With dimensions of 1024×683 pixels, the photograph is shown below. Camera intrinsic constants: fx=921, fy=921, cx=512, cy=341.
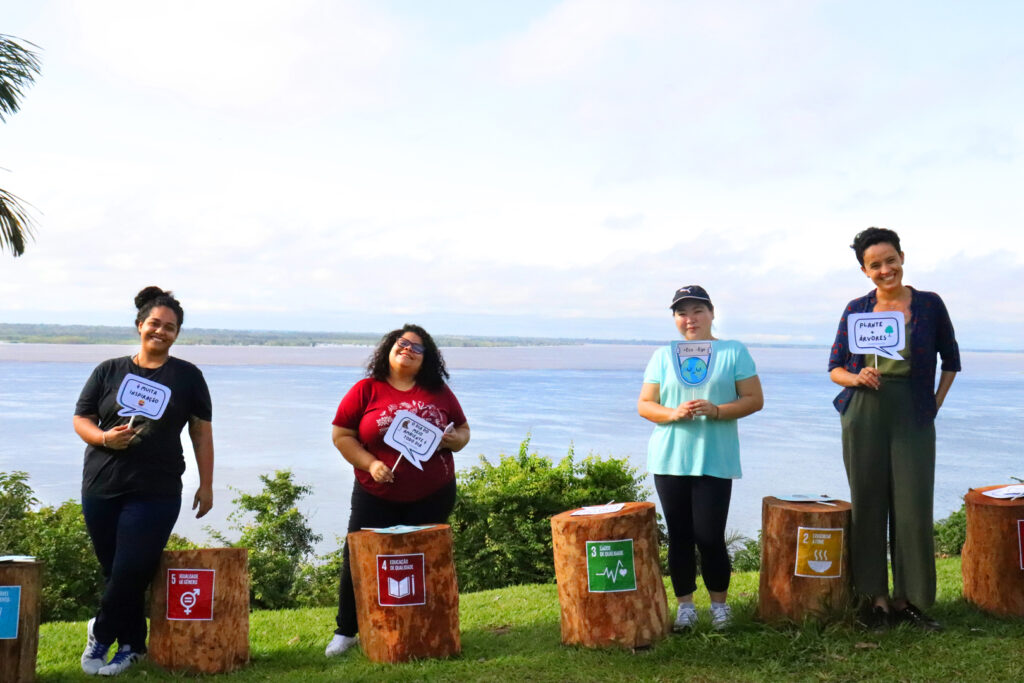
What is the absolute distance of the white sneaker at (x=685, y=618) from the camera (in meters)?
5.39

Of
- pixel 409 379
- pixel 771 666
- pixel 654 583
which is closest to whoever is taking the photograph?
pixel 771 666

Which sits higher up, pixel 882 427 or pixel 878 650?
pixel 882 427

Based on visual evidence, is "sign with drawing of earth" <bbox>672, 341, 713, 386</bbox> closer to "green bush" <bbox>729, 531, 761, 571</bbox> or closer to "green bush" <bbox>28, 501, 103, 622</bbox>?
"green bush" <bbox>729, 531, 761, 571</bbox>

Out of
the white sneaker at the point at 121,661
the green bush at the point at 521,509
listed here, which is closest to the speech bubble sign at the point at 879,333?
the green bush at the point at 521,509

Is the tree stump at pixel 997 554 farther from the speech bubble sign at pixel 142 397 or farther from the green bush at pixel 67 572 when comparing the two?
the green bush at pixel 67 572

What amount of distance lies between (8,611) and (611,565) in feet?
10.6

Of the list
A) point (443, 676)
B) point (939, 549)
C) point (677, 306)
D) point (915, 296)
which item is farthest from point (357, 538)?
point (939, 549)

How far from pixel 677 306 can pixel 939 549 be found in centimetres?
595

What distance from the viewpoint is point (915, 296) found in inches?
211

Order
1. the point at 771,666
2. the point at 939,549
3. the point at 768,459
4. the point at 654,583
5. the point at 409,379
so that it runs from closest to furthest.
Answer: the point at 771,666, the point at 654,583, the point at 409,379, the point at 939,549, the point at 768,459

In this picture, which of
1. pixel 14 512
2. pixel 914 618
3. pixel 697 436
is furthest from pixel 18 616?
pixel 14 512

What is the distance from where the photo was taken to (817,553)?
5.35 m

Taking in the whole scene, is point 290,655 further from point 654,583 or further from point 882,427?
point 882,427

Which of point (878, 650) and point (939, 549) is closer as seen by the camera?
point (878, 650)
